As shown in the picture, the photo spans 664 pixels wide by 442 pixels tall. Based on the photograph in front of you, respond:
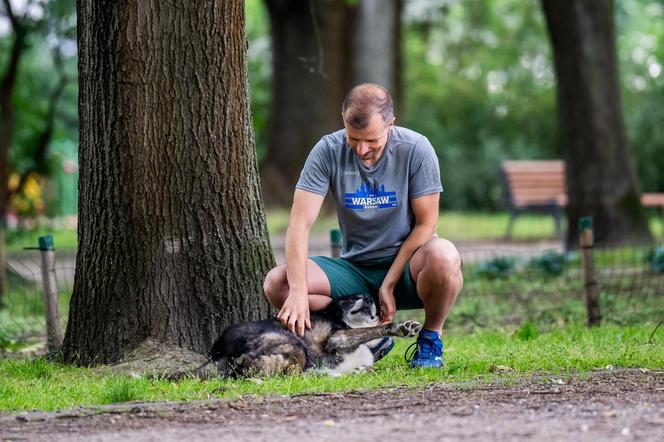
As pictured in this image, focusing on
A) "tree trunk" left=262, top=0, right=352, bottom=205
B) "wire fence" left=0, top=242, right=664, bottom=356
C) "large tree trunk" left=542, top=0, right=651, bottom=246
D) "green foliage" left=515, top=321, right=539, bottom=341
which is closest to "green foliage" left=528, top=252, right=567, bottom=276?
"wire fence" left=0, top=242, right=664, bottom=356


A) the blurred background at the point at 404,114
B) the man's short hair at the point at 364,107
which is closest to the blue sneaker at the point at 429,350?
the man's short hair at the point at 364,107

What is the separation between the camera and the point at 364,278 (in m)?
6.38

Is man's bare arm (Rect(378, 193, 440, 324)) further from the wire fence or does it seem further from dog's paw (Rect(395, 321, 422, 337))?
the wire fence

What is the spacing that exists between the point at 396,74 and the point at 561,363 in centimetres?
1421

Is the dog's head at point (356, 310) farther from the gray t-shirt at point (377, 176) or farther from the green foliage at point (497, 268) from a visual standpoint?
the green foliage at point (497, 268)

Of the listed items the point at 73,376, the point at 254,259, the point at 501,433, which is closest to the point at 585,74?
→ the point at 254,259

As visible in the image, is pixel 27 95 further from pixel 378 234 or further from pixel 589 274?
pixel 378 234

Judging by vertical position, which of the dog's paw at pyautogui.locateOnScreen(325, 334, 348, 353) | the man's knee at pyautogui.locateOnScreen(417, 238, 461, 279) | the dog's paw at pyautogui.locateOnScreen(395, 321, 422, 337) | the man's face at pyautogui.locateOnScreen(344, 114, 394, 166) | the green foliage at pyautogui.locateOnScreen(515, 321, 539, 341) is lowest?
the green foliage at pyautogui.locateOnScreen(515, 321, 539, 341)

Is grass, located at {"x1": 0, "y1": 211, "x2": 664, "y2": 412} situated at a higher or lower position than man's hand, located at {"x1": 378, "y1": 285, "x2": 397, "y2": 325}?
lower

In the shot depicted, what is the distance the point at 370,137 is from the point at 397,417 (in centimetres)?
165

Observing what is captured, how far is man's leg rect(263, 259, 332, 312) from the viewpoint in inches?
244

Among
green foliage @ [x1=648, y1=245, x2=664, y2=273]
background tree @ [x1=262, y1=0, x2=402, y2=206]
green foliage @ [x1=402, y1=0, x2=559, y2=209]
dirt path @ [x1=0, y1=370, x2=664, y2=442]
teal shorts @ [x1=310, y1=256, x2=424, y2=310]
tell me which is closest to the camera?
dirt path @ [x1=0, y1=370, x2=664, y2=442]

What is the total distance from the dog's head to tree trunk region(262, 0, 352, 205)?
13518 millimetres

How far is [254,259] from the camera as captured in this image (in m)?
6.82
